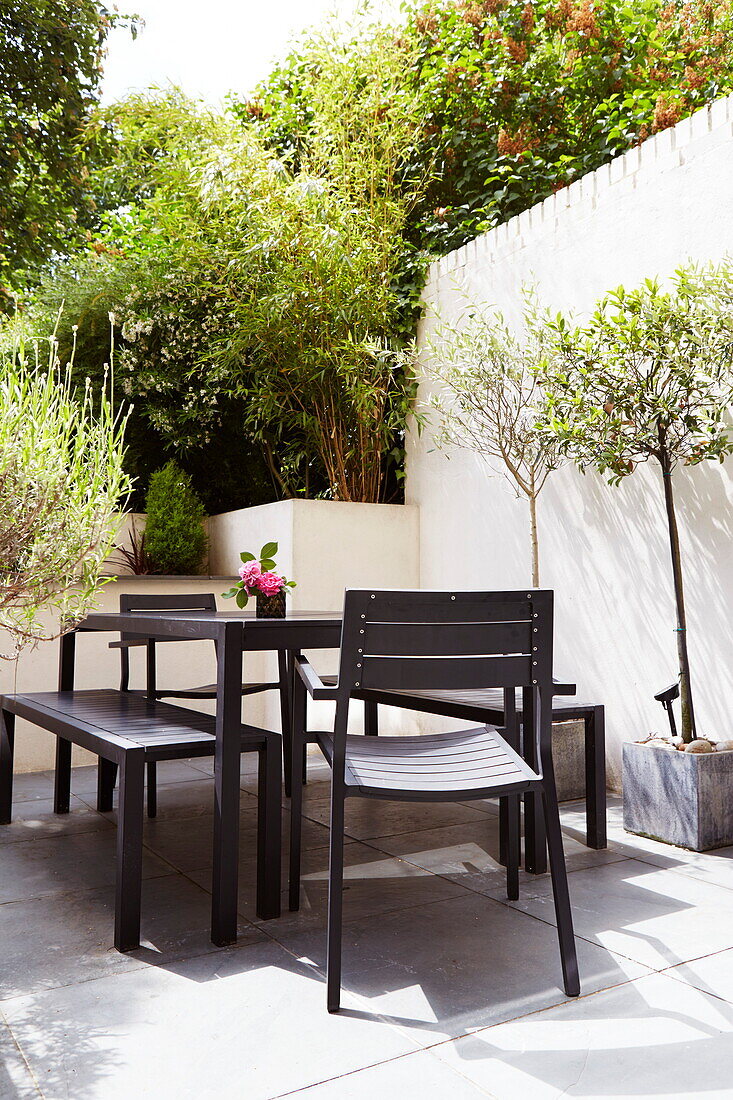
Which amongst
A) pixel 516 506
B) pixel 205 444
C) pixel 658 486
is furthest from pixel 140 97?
pixel 658 486

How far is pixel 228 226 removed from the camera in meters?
4.72

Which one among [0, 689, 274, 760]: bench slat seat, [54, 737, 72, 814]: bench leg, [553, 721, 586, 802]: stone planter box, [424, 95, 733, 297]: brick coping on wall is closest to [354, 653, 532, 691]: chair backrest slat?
[0, 689, 274, 760]: bench slat seat

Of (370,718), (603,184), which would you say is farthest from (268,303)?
(370,718)

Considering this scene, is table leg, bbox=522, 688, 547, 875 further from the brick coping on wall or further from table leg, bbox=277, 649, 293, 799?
the brick coping on wall

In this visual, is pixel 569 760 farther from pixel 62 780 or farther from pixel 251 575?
pixel 62 780

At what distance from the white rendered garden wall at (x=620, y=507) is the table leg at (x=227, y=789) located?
79.4 inches

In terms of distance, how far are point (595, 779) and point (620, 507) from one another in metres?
1.35

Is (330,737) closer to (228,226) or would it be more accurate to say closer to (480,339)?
(480,339)

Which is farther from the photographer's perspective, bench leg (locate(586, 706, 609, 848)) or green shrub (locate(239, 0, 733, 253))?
green shrub (locate(239, 0, 733, 253))

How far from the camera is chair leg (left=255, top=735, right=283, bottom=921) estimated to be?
216 centimetres

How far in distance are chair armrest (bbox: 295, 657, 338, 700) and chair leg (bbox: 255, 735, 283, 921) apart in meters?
0.20

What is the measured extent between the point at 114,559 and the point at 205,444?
1024mm

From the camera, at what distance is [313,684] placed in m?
2.08

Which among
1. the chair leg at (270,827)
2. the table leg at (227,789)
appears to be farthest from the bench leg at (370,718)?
the table leg at (227,789)
